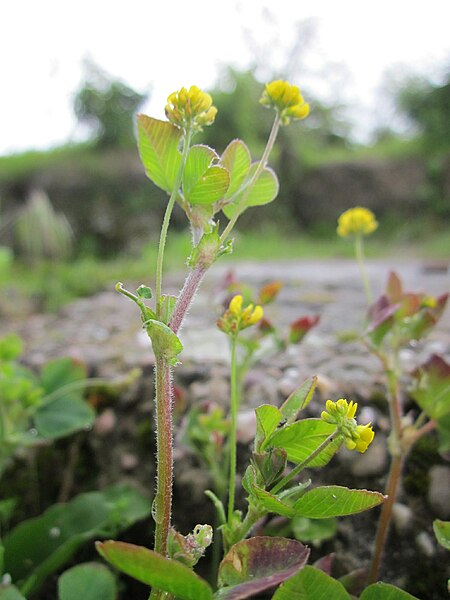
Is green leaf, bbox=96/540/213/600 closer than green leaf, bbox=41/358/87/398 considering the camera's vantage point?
Yes

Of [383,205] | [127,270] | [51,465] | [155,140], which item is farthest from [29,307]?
[383,205]

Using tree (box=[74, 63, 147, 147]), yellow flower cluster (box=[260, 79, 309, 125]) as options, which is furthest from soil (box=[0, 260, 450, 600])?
tree (box=[74, 63, 147, 147])

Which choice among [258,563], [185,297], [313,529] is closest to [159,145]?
[185,297]

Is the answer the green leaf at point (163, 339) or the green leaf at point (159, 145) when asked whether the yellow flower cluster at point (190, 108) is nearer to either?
the green leaf at point (159, 145)

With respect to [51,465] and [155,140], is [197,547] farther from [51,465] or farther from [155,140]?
[51,465]

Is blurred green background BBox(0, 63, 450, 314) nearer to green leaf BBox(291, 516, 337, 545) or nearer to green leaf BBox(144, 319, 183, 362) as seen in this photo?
Result: green leaf BBox(291, 516, 337, 545)
